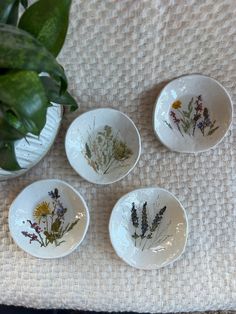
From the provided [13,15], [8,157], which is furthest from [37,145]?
[13,15]

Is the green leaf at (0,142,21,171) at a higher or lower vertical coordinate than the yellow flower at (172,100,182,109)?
lower

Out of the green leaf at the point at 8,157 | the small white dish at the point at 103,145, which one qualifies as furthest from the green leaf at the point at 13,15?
the small white dish at the point at 103,145

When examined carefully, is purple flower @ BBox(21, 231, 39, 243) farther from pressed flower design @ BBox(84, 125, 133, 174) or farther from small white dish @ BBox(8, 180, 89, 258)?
pressed flower design @ BBox(84, 125, 133, 174)

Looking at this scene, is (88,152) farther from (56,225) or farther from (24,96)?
(24,96)

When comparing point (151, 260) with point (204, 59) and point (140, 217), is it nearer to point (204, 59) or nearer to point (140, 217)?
point (140, 217)

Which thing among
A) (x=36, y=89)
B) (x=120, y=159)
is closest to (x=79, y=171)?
(x=120, y=159)

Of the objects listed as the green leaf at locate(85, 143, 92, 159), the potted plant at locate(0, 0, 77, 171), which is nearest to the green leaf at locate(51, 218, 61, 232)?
the green leaf at locate(85, 143, 92, 159)

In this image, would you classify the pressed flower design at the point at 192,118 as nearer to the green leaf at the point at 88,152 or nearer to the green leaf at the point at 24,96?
the green leaf at the point at 88,152
